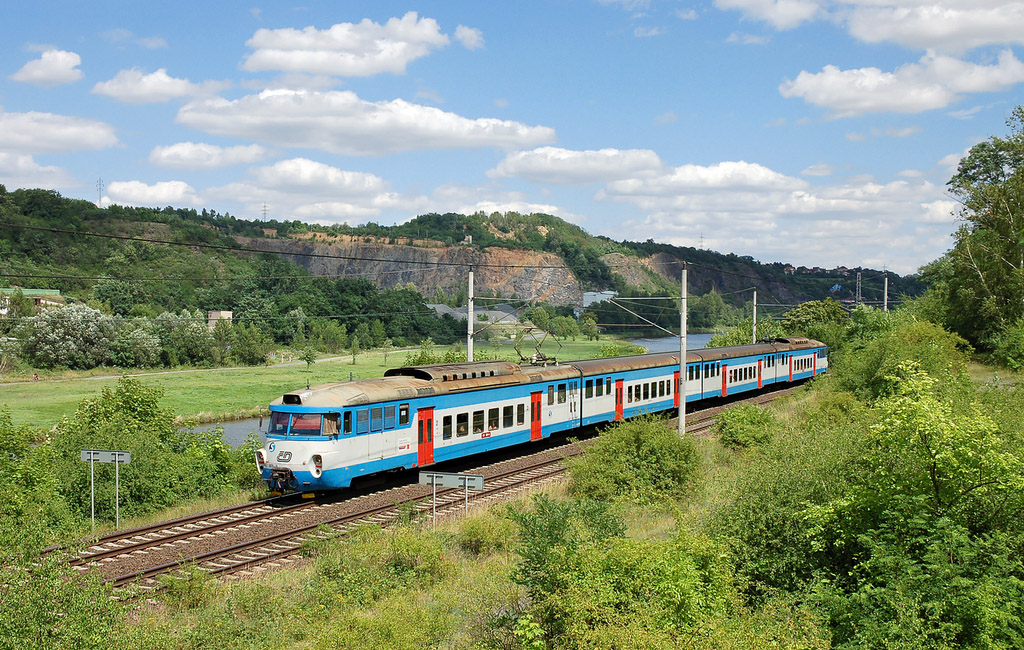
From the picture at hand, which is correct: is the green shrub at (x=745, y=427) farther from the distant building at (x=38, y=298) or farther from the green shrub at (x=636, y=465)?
the distant building at (x=38, y=298)

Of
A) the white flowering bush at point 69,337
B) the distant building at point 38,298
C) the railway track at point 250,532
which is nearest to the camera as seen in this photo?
the railway track at point 250,532

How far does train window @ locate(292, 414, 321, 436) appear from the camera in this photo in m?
20.0

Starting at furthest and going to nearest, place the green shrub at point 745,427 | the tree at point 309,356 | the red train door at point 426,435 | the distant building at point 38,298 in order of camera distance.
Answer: the distant building at point 38,298, the tree at point 309,356, the green shrub at point 745,427, the red train door at point 426,435

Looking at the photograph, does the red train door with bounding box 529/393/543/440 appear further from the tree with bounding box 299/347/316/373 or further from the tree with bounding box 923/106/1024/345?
the tree with bounding box 299/347/316/373

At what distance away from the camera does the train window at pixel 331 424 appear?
787 inches

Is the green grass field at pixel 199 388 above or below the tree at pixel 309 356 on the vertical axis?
below

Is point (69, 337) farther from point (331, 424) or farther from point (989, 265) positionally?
point (989, 265)

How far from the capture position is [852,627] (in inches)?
418

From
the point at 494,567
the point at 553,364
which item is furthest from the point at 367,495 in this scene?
the point at 553,364

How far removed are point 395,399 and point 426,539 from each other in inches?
301

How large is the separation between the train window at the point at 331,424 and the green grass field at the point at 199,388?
34065 mm

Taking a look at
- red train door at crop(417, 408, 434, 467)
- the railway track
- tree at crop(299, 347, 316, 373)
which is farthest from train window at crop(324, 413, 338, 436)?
tree at crop(299, 347, 316, 373)

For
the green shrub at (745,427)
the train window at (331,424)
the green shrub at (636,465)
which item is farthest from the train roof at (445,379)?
the green shrub at (745,427)

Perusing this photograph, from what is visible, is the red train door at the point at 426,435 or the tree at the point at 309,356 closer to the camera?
the red train door at the point at 426,435
